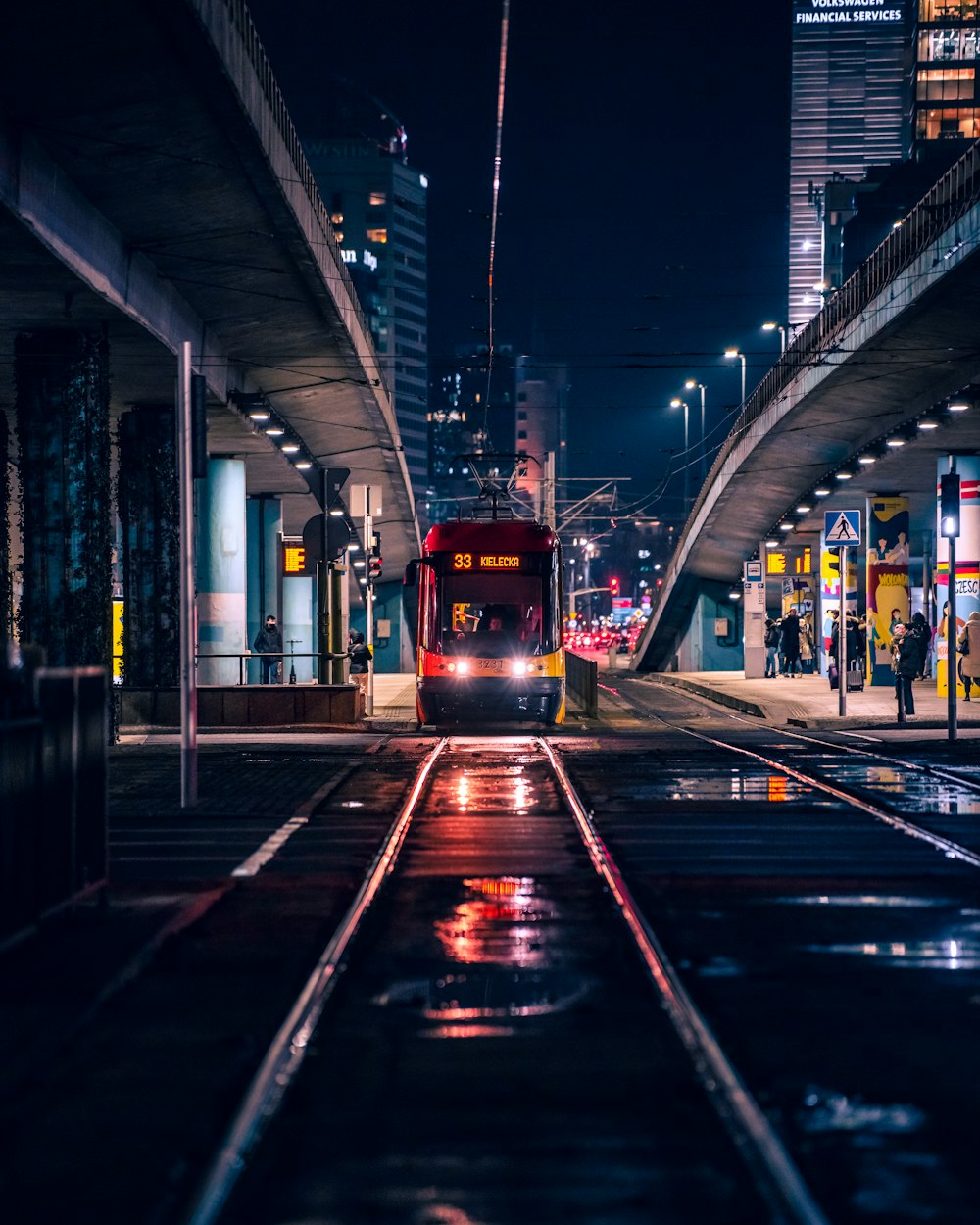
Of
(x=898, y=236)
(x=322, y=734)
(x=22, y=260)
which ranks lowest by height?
(x=322, y=734)

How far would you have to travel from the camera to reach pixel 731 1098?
17.4 ft

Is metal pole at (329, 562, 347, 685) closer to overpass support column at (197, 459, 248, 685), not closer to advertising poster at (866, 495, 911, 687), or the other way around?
overpass support column at (197, 459, 248, 685)

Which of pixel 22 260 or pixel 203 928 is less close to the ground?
pixel 22 260

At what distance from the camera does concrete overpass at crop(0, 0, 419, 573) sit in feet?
52.5

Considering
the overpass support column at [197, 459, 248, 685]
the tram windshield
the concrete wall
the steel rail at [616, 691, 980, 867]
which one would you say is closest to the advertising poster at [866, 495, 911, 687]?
the overpass support column at [197, 459, 248, 685]

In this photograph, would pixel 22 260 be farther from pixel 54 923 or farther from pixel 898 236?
pixel 898 236

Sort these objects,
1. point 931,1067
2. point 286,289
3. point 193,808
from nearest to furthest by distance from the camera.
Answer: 1. point 931,1067
2. point 193,808
3. point 286,289

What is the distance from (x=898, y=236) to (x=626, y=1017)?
2426cm

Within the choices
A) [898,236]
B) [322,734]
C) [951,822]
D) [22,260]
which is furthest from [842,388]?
[951,822]

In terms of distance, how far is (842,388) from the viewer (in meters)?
35.4

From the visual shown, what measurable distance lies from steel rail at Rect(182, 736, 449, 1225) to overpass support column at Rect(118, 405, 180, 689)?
2085 centimetres

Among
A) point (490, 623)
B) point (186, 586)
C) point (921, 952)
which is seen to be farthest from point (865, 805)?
point (490, 623)

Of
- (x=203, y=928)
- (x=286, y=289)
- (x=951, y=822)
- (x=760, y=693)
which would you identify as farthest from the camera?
(x=760, y=693)

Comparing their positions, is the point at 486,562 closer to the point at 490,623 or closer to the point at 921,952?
the point at 490,623
